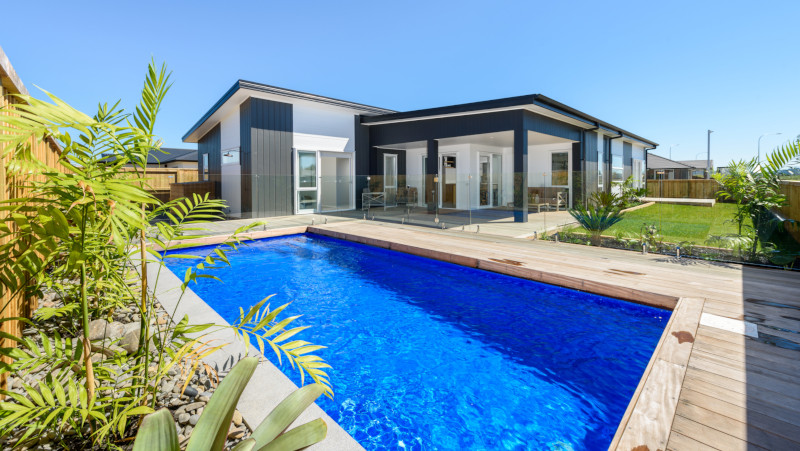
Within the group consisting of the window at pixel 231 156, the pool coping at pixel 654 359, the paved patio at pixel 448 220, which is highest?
the window at pixel 231 156

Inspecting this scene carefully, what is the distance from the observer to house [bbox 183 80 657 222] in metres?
11.1

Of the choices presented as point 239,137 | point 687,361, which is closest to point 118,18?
point 239,137

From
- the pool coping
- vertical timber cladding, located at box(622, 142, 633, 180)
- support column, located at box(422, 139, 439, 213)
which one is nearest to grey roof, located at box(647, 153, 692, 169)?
vertical timber cladding, located at box(622, 142, 633, 180)

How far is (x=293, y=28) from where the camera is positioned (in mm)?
13680

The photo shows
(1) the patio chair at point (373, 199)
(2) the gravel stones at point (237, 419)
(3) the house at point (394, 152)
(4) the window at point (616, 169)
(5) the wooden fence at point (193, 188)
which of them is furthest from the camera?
(4) the window at point (616, 169)

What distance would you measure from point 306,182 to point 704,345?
11.9 metres

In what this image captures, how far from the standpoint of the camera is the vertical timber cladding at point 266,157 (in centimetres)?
1162

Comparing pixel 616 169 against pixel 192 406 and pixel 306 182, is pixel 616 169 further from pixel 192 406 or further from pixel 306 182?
pixel 192 406

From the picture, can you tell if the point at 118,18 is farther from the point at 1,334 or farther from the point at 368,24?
the point at 1,334

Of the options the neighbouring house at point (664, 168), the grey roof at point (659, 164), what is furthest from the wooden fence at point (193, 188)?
the grey roof at point (659, 164)

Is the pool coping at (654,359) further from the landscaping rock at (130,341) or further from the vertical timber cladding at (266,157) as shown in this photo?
the vertical timber cladding at (266,157)

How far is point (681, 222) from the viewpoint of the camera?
630cm

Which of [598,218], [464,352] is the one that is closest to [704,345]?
[464,352]

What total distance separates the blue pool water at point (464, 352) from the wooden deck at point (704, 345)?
1.17 feet
